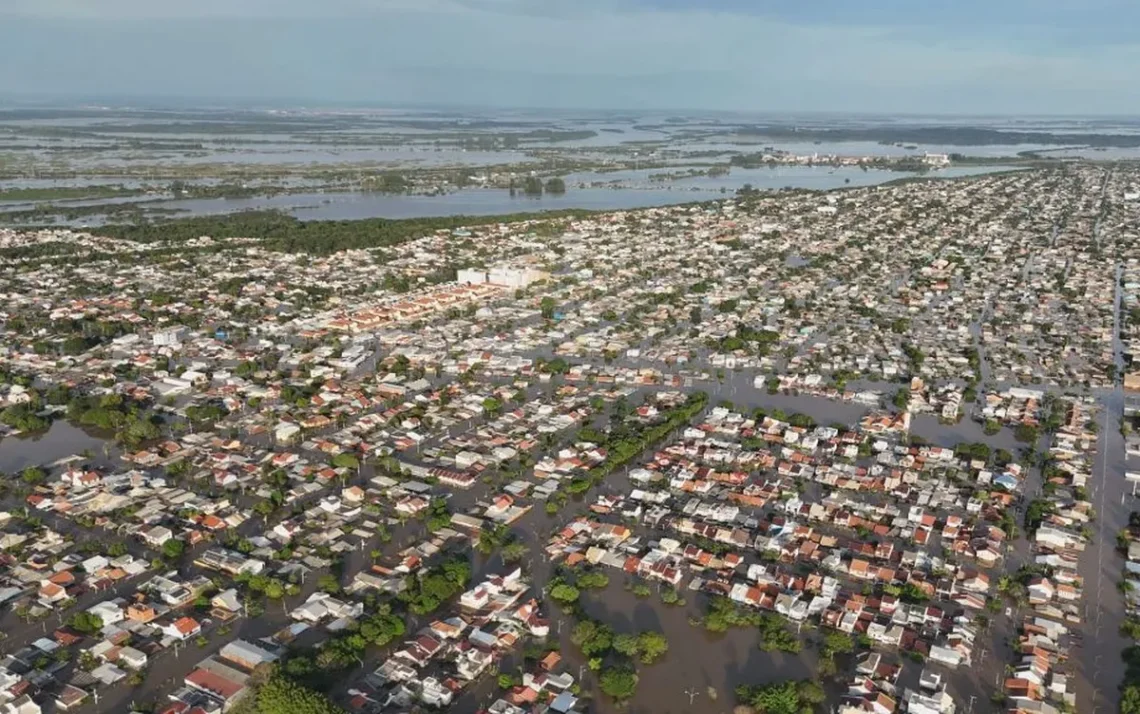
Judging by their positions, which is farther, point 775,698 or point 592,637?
point 592,637

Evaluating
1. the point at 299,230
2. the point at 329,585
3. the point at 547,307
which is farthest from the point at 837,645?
the point at 299,230

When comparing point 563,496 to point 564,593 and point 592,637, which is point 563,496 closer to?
point 564,593

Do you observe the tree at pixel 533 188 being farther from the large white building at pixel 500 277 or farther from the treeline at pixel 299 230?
the large white building at pixel 500 277

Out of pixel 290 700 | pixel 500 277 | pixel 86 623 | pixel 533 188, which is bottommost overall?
pixel 86 623

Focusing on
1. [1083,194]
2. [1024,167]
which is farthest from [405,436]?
[1024,167]

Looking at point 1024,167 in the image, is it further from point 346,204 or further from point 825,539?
point 825,539

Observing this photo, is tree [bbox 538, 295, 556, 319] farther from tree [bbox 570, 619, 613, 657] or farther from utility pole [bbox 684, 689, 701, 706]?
utility pole [bbox 684, 689, 701, 706]

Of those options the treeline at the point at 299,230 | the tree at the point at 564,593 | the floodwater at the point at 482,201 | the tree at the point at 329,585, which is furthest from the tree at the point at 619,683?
the floodwater at the point at 482,201
